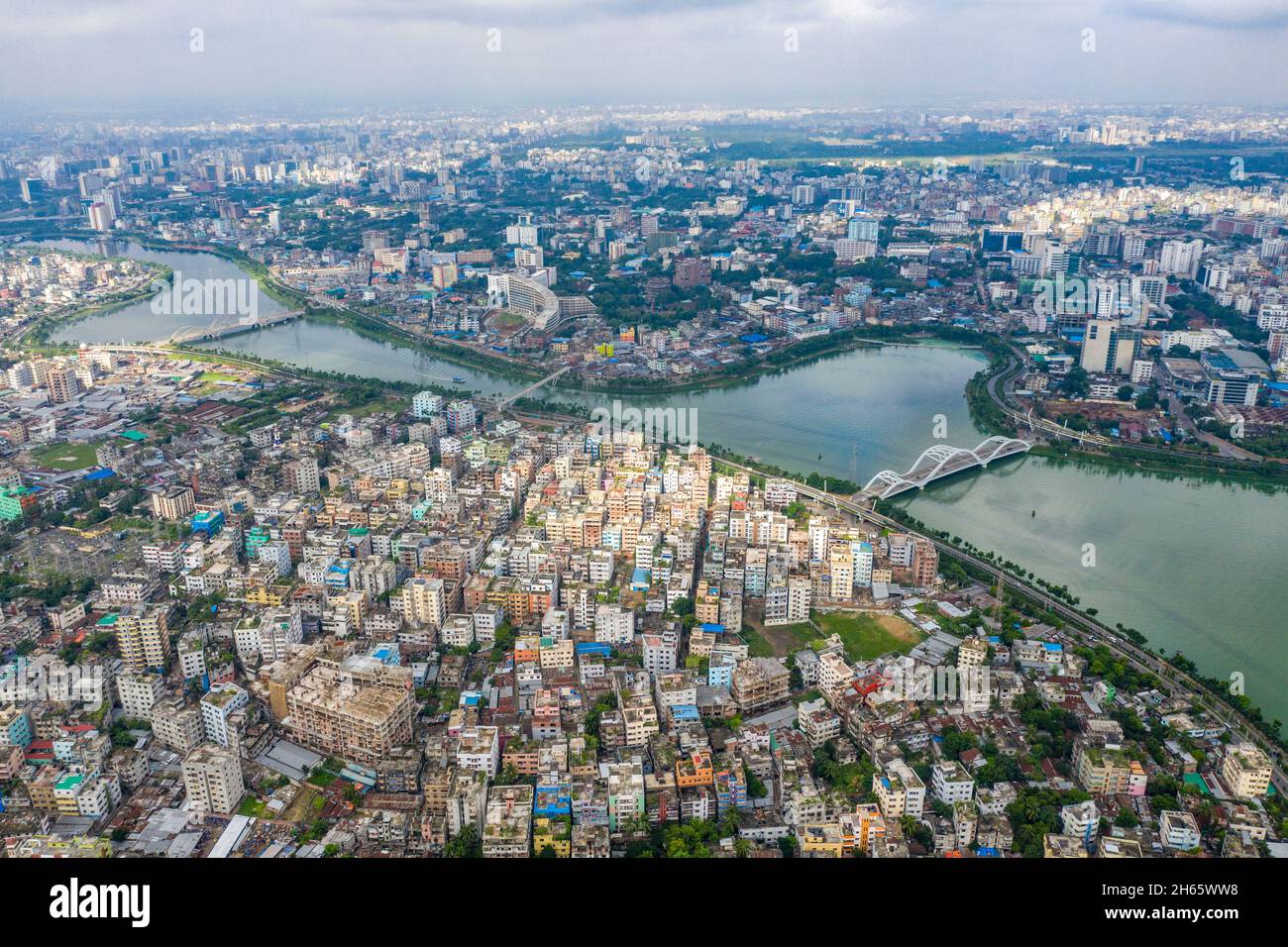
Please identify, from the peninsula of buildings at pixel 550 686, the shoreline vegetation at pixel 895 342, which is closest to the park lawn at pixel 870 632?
the peninsula of buildings at pixel 550 686

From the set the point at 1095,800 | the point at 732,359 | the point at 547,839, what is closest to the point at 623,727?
the point at 547,839

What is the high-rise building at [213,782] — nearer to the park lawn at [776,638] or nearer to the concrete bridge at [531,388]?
the park lawn at [776,638]

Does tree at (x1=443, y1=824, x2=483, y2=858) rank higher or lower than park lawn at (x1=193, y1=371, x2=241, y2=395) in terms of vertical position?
lower

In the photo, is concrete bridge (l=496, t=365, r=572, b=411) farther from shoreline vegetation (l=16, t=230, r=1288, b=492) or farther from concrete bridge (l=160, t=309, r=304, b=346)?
concrete bridge (l=160, t=309, r=304, b=346)

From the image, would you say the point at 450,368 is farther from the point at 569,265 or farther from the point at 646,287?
the point at 569,265

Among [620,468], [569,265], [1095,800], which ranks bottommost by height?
[1095,800]

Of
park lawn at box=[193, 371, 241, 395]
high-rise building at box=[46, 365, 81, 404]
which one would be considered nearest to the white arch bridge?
park lawn at box=[193, 371, 241, 395]
